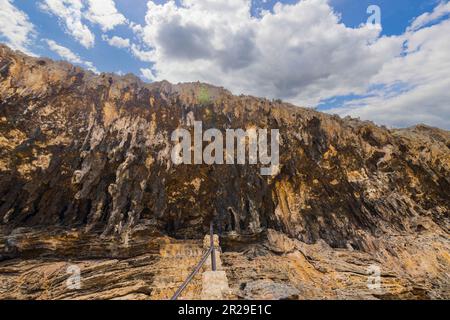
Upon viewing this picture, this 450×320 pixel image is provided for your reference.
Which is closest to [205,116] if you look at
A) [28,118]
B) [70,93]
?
[70,93]

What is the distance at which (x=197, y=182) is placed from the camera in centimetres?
1413

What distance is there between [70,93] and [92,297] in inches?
439

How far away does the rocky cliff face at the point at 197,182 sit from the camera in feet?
38.1

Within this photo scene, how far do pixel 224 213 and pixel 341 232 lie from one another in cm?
659

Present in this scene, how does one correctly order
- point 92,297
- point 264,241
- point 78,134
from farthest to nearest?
point 78,134 < point 264,241 < point 92,297

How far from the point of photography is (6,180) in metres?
11.4

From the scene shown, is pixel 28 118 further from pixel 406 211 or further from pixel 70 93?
pixel 406 211

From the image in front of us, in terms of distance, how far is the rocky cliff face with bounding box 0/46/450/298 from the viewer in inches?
458

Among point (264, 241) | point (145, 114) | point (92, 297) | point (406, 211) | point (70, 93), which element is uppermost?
point (70, 93)

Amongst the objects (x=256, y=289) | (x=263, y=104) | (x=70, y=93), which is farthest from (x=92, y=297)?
(x=263, y=104)

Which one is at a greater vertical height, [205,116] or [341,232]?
[205,116]

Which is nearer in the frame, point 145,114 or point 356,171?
point 145,114

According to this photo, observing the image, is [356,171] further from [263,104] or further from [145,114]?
[145,114]

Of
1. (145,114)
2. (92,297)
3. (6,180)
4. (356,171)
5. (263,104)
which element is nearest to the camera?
(92,297)
